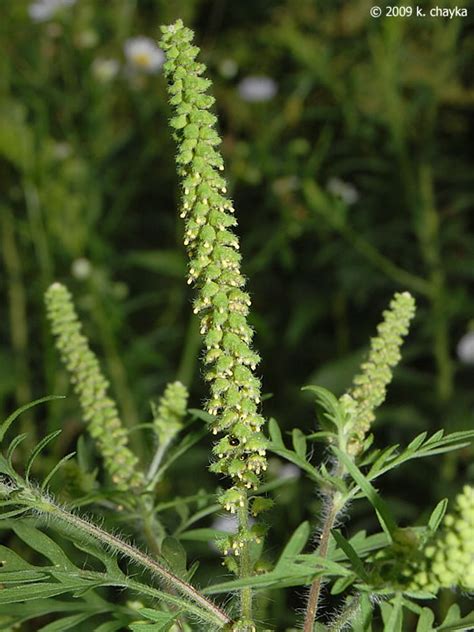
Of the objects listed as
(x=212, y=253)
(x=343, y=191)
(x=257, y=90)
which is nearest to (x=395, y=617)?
(x=212, y=253)

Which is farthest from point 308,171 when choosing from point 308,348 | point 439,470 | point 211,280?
point 211,280

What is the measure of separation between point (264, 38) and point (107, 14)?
94 centimetres

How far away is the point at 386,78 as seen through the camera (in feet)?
12.3

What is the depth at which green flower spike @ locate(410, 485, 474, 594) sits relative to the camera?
0.84 meters

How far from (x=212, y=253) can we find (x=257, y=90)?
3919 mm

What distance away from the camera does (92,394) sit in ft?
4.64

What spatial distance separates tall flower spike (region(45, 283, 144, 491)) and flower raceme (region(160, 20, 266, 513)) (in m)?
0.38

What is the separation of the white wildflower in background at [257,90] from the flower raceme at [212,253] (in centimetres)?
379

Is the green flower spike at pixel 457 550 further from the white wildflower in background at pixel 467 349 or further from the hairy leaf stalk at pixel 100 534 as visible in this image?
the white wildflower in background at pixel 467 349

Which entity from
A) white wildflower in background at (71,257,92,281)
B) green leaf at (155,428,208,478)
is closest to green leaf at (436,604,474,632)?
green leaf at (155,428,208,478)

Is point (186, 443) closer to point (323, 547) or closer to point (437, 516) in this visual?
point (323, 547)

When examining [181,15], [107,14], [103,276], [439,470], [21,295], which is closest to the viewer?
[439,470]

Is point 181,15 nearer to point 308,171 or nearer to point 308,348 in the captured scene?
point 308,171

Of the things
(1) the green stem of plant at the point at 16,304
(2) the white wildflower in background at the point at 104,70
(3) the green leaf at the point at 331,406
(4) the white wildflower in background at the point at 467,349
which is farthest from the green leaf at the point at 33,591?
(2) the white wildflower in background at the point at 104,70
